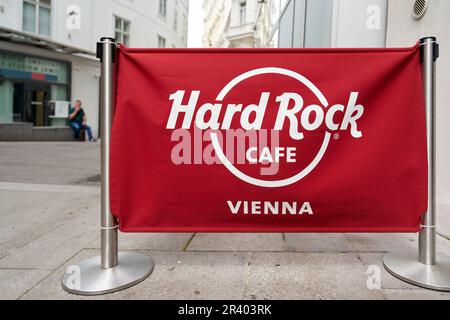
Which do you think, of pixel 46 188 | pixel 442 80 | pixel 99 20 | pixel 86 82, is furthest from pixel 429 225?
pixel 99 20

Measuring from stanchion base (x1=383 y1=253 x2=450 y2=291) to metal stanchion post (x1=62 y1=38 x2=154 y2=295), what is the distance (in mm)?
1773

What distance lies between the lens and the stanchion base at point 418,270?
229cm

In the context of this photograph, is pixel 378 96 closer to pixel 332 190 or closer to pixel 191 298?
pixel 332 190

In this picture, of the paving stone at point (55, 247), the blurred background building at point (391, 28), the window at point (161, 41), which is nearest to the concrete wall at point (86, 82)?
the window at point (161, 41)

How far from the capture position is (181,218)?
2.43m

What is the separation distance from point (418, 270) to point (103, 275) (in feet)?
7.13

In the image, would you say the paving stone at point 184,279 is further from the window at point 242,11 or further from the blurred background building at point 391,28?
the window at point 242,11

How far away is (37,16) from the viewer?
51.7 ft

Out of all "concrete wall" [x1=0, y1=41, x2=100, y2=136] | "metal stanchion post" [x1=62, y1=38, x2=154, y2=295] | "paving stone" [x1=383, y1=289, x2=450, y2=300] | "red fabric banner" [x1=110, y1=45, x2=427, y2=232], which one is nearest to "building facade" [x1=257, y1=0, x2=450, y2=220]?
"paving stone" [x1=383, y1=289, x2=450, y2=300]

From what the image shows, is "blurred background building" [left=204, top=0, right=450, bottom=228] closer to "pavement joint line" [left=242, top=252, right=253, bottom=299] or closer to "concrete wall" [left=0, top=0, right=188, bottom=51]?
"pavement joint line" [left=242, top=252, right=253, bottom=299]

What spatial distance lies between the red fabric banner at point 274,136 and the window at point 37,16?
16.2 m

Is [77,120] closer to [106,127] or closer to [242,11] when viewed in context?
[106,127]

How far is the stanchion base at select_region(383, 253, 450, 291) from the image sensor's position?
229 cm

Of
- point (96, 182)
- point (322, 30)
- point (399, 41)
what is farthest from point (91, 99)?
point (399, 41)
